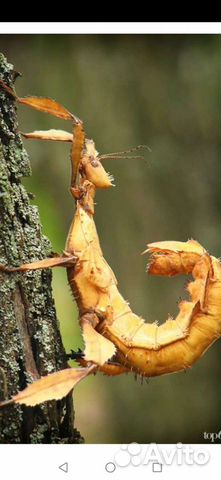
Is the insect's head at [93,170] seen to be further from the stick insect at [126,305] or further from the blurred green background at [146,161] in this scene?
the blurred green background at [146,161]

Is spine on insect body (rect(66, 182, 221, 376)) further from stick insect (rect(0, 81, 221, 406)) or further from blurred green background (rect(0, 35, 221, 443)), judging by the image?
blurred green background (rect(0, 35, 221, 443))

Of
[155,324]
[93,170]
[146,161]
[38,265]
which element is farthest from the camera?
[146,161]

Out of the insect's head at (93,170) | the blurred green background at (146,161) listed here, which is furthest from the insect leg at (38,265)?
the blurred green background at (146,161)

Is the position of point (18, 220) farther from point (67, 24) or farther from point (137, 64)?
point (137, 64)

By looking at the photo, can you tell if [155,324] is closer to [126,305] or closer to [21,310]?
[126,305]

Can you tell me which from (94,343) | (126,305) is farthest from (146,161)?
(94,343)

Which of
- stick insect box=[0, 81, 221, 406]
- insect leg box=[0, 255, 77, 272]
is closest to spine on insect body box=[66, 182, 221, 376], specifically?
stick insect box=[0, 81, 221, 406]
